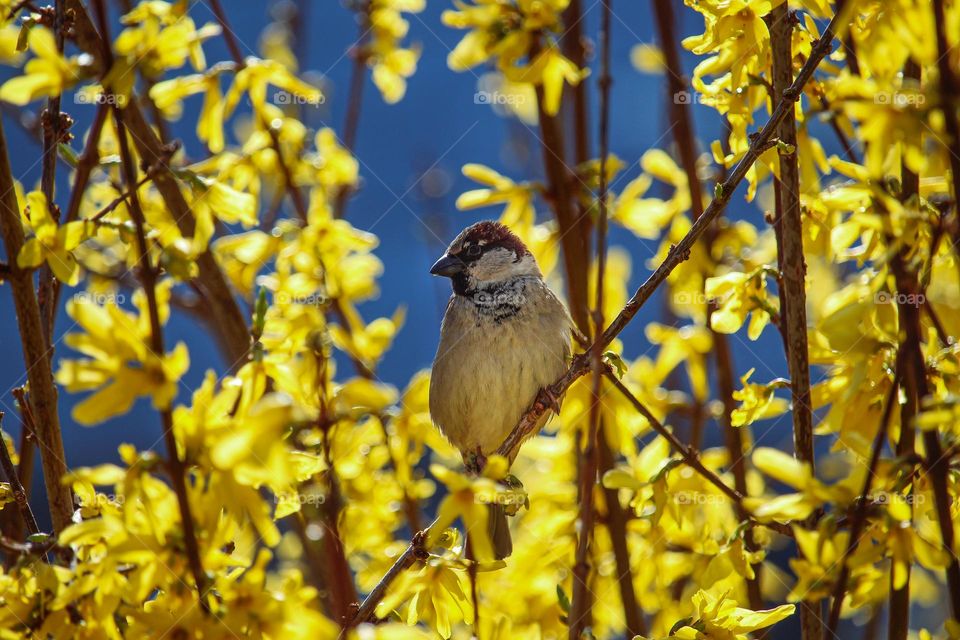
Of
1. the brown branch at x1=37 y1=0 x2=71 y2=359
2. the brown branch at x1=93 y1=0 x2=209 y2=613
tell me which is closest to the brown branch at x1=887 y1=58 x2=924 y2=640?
the brown branch at x1=93 y1=0 x2=209 y2=613

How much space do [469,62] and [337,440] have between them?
1168mm

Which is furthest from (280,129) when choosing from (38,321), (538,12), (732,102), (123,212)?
(732,102)

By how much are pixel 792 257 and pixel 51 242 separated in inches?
55.2

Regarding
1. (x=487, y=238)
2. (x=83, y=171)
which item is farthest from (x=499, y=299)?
(x=83, y=171)

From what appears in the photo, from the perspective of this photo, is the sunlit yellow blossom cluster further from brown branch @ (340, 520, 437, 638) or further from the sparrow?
the sparrow

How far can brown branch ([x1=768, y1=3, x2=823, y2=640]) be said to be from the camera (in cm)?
182

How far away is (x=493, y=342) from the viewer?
309 cm

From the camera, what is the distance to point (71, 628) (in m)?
1.29

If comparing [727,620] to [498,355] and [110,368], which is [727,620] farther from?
[498,355]

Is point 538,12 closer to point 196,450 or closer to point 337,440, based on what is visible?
point 337,440

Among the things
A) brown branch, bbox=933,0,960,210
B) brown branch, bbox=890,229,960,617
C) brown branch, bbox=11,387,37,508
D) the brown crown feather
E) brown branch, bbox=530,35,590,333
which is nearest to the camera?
brown branch, bbox=933,0,960,210

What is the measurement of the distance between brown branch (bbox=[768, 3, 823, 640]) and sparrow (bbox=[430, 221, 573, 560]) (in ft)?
3.52

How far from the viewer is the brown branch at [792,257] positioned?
1.82 metres

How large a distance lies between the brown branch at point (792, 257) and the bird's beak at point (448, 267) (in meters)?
1.54
